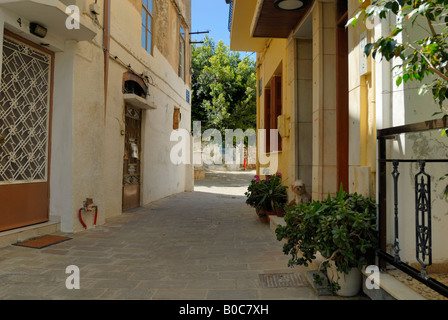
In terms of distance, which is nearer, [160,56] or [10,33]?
[10,33]

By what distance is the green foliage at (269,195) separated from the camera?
5848mm

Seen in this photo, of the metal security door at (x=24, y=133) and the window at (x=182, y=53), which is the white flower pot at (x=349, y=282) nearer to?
the metal security door at (x=24, y=133)

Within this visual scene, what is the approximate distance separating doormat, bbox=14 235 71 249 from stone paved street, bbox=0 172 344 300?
112 mm

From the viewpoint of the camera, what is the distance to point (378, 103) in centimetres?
262

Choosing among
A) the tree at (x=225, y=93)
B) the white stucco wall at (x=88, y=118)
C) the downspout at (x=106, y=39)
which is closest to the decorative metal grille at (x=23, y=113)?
the white stucco wall at (x=88, y=118)

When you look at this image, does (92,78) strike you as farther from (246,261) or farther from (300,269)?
(300,269)

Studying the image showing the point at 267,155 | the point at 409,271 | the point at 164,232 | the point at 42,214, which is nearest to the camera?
the point at 409,271

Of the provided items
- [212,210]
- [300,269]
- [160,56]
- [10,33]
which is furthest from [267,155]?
[10,33]

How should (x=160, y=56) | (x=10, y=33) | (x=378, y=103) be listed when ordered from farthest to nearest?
(x=160, y=56), (x=10, y=33), (x=378, y=103)

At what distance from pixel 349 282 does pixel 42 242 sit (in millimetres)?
3920

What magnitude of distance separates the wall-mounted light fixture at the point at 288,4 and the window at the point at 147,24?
4.48 meters

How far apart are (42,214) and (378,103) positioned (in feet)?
16.0

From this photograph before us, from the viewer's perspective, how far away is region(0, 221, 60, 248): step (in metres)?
4.03

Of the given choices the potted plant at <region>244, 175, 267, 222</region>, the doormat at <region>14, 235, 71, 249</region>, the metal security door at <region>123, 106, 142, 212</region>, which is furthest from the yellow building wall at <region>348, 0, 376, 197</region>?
the metal security door at <region>123, 106, 142, 212</region>
